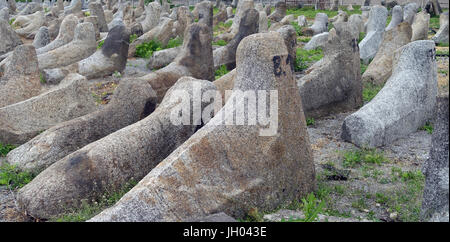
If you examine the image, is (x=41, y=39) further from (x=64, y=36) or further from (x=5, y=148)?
(x=5, y=148)

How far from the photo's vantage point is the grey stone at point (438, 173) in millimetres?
3162

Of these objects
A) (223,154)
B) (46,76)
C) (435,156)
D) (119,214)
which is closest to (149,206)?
(119,214)

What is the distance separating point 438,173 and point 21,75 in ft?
21.6

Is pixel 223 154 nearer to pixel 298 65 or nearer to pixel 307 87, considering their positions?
pixel 307 87

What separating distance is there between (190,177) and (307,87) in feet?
11.9

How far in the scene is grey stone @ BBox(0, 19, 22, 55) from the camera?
43.5 ft

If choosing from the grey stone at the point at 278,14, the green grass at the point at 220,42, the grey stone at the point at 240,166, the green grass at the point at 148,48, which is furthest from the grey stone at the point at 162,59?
the grey stone at the point at 278,14

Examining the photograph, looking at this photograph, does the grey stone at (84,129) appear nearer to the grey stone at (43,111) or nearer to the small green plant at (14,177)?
the small green plant at (14,177)

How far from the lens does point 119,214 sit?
3668 mm

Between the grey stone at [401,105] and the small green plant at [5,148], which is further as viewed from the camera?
the small green plant at [5,148]

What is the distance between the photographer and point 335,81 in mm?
7254

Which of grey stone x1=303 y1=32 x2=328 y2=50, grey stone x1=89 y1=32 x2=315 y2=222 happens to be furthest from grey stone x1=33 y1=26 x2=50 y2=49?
grey stone x1=89 y1=32 x2=315 y2=222

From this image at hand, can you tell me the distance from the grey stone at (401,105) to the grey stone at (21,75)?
498 cm

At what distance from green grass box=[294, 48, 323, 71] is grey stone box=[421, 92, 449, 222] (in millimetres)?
7147
